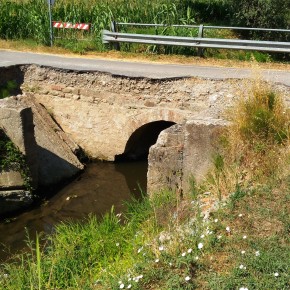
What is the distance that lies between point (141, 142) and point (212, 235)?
7.89 m

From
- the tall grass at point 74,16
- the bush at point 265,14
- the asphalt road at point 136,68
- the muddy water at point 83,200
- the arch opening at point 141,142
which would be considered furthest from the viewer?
the tall grass at point 74,16

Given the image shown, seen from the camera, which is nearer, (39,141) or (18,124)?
(18,124)

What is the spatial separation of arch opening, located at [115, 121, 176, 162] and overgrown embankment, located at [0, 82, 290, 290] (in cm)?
485

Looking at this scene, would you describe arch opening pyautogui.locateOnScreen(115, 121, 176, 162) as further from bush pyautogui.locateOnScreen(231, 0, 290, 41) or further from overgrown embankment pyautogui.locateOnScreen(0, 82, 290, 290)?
bush pyautogui.locateOnScreen(231, 0, 290, 41)

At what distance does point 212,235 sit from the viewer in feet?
17.8

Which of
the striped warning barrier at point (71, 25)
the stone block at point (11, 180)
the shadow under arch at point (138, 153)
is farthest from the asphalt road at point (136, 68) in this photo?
the stone block at point (11, 180)

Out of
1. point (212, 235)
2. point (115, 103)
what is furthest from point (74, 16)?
point (212, 235)

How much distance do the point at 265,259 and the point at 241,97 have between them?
3162 mm

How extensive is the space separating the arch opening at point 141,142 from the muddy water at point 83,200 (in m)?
0.20

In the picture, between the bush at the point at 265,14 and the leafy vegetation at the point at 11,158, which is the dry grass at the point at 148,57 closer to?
the bush at the point at 265,14

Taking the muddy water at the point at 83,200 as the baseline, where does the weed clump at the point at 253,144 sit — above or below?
above

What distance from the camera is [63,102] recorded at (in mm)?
12898

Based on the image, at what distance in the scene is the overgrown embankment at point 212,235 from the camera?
4.98 metres

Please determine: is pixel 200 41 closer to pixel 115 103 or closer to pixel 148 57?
pixel 148 57
